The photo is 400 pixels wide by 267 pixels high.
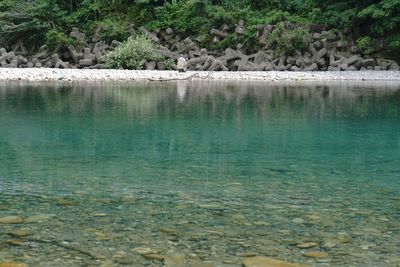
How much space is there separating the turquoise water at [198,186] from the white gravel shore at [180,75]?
472 inches

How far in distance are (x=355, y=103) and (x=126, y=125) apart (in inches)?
276

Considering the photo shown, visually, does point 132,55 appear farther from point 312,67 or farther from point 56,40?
point 312,67

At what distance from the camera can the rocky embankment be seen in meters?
29.3

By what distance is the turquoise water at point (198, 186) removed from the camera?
4293 mm

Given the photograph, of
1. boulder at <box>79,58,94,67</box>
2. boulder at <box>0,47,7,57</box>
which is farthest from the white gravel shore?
boulder at <box>0,47,7,57</box>

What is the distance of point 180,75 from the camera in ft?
86.6

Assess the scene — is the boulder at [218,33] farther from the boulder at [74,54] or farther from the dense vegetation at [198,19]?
the boulder at [74,54]

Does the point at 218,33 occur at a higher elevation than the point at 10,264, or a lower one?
higher

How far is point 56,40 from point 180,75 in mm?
8742

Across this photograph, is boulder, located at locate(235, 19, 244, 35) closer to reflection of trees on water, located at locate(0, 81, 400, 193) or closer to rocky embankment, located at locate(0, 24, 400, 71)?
rocky embankment, located at locate(0, 24, 400, 71)

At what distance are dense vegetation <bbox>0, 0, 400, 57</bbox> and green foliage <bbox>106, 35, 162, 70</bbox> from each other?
323cm

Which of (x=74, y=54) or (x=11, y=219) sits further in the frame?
(x=74, y=54)

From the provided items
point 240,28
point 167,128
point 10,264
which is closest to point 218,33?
point 240,28

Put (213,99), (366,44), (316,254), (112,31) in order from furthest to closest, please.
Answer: (112,31) < (366,44) < (213,99) < (316,254)
